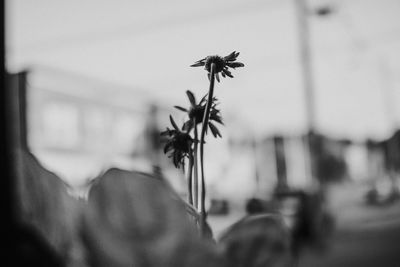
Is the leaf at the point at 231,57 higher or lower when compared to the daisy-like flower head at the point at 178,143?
higher

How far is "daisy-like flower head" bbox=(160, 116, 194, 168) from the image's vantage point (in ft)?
1.51

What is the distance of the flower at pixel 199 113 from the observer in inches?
17.9

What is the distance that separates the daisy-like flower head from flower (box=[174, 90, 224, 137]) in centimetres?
2

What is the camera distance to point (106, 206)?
0.29 meters

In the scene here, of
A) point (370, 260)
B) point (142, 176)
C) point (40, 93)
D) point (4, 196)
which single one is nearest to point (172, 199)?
point (142, 176)

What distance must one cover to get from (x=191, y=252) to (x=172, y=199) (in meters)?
0.04

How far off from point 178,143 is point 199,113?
0.04m

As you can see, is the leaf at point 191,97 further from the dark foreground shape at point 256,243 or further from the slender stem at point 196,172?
the dark foreground shape at point 256,243

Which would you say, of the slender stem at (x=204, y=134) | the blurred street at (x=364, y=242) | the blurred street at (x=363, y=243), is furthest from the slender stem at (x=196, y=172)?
the blurred street at (x=363, y=243)

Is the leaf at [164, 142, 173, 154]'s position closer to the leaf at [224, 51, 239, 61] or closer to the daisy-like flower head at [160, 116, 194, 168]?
the daisy-like flower head at [160, 116, 194, 168]

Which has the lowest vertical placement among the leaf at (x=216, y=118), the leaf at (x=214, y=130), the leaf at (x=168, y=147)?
the leaf at (x=168, y=147)

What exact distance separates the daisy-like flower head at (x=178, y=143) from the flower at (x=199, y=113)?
15 mm

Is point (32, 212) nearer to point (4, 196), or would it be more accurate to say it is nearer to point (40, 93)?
point (4, 196)

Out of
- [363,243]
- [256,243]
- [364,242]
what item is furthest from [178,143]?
[364,242]
